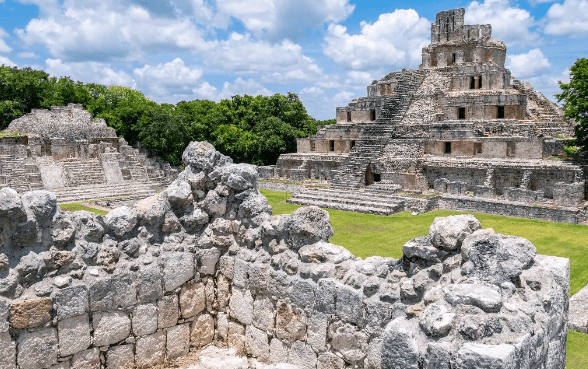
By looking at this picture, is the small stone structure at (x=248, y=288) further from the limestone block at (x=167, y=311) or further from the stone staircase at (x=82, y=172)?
the stone staircase at (x=82, y=172)

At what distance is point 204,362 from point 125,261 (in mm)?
1524

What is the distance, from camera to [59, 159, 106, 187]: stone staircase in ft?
91.5

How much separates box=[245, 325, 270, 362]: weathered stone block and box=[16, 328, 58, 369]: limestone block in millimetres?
2057

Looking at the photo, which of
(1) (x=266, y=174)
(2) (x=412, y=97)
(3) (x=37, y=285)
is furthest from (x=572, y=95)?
(3) (x=37, y=285)

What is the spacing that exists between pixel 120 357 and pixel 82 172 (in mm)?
25652

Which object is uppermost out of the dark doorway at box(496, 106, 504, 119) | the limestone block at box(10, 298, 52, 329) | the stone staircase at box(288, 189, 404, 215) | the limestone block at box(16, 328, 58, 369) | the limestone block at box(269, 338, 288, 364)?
the dark doorway at box(496, 106, 504, 119)

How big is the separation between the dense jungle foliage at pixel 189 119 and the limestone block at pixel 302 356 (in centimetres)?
2883

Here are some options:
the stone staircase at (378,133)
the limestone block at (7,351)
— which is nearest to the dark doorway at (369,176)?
the stone staircase at (378,133)

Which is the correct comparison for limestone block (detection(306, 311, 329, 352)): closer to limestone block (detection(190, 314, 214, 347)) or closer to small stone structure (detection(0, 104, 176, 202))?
limestone block (detection(190, 314, 214, 347))

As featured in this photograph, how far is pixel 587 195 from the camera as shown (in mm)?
19969

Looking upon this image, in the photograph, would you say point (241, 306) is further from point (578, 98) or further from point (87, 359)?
point (578, 98)

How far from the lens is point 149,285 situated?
219 inches

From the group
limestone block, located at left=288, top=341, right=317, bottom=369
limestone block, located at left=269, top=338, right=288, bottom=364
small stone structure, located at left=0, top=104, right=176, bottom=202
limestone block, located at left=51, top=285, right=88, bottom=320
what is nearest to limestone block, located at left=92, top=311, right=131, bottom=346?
limestone block, located at left=51, top=285, right=88, bottom=320

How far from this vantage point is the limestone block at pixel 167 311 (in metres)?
5.70
